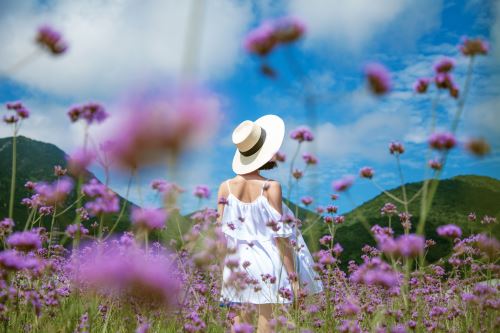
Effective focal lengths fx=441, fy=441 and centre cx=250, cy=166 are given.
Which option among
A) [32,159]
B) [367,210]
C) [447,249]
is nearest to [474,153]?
[447,249]

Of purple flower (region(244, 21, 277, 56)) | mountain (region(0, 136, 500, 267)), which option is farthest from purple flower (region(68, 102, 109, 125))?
mountain (region(0, 136, 500, 267))

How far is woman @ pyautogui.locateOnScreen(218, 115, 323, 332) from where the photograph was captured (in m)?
3.69

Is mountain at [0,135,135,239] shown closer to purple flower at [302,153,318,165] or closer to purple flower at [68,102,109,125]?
purple flower at [302,153,318,165]

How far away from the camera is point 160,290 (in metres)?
0.67

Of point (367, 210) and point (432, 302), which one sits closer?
point (432, 302)

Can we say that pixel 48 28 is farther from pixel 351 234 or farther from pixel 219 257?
pixel 351 234

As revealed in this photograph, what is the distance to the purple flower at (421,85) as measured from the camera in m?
2.13

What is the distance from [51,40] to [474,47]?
199 cm

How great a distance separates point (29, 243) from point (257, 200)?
7.19 feet

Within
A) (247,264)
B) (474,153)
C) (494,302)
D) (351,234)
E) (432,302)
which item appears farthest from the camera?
(351,234)

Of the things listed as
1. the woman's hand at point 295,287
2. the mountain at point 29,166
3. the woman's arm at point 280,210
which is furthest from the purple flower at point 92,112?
the mountain at point 29,166

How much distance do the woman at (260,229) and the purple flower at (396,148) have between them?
1215 millimetres

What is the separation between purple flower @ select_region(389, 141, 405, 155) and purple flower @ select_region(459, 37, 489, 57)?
24.8 inches

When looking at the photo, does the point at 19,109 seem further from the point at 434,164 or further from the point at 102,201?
the point at 434,164
